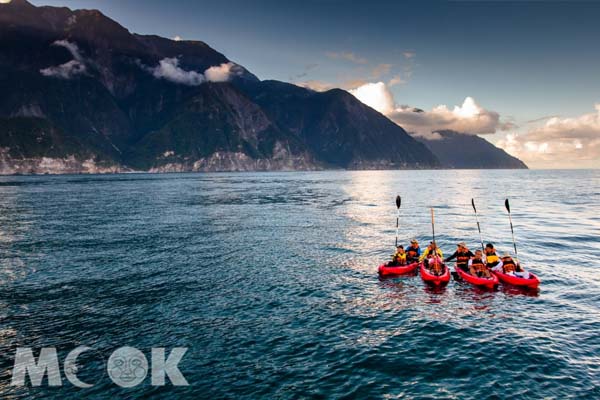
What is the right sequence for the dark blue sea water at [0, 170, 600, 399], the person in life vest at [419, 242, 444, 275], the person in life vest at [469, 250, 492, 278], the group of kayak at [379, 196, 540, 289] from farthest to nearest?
the person in life vest at [419, 242, 444, 275] → the person in life vest at [469, 250, 492, 278] → the group of kayak at [379, 196, 540, 289] → the dark blue sea water at [0, 170, 600, 399]

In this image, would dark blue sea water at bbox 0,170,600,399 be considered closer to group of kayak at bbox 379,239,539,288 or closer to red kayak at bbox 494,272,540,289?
red kayak at bbox 494,272,540,289

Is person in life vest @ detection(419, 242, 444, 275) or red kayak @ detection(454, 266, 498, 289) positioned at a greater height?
person in life vest @ detection(419, 242, 444, 275)

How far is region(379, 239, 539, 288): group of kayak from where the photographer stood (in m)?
23.8

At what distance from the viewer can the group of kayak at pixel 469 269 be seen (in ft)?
78.1

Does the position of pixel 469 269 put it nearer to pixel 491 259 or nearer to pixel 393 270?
pixel 491 259

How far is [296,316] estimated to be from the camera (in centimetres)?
1931

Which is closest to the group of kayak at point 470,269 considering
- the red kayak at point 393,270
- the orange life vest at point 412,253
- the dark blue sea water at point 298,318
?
the red kayak at point 393,270

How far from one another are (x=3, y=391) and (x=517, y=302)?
83.8 feet

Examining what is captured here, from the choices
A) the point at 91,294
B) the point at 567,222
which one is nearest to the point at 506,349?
the point at 91,294

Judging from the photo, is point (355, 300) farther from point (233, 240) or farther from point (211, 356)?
point (233, 240)

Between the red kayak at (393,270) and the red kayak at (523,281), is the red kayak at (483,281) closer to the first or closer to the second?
the red kayak at (523,281)

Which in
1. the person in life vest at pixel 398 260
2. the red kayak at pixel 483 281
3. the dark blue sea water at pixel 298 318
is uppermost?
the person in life vest at pixel 398 260

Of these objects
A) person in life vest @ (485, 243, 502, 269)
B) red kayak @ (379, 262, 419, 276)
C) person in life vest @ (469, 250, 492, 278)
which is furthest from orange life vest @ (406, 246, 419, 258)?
person in life vest @ (485, 243, 502, 269)

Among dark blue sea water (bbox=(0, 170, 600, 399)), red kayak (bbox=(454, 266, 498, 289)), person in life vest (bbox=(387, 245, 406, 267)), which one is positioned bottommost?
dark blue sea water (bbox=(0, 170, 600, 399))
